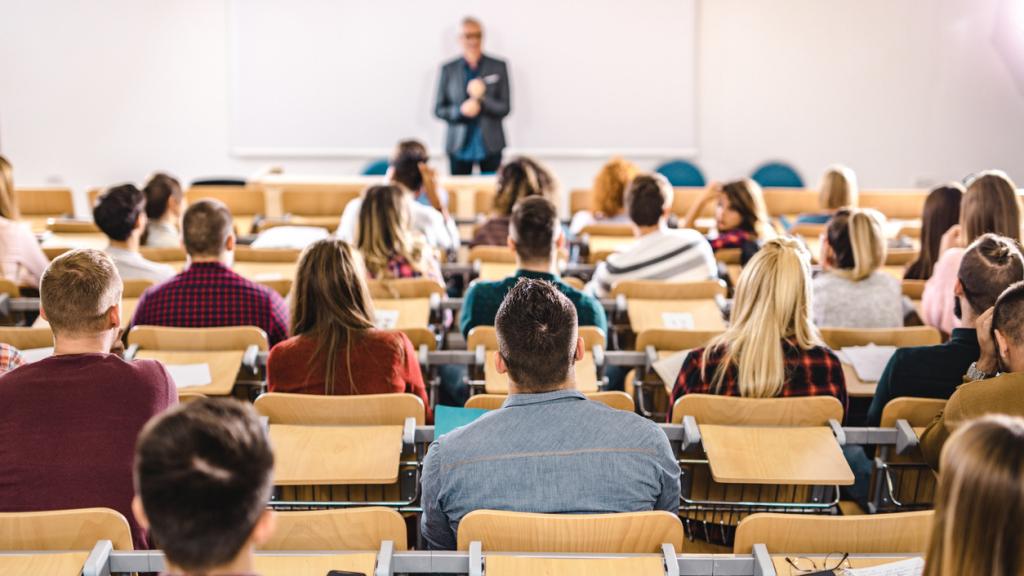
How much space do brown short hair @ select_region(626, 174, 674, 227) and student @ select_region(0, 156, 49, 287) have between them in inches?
112

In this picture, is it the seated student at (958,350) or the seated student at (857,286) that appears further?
the seated student at (857,286)

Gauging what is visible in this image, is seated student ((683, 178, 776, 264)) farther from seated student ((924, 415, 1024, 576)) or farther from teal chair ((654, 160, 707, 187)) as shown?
teal chair ((654, 160, 707, 187))

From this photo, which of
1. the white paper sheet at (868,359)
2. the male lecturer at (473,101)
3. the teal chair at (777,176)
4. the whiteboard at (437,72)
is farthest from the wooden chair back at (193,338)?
the teal chair at (777,176)

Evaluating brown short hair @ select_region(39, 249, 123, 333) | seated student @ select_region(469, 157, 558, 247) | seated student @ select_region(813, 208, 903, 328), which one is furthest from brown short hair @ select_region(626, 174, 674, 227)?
brown short hair @ select_region(39, 249, 123, 333)

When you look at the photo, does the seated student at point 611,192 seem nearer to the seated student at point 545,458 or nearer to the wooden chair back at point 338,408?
the wooden chair back at point 338,408

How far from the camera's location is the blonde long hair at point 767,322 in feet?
9.65

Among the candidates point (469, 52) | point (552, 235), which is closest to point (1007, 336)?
point (552, 235)

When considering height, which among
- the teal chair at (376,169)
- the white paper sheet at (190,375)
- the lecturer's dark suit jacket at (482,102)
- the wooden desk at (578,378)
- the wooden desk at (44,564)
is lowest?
the wooden desk at (44,564)

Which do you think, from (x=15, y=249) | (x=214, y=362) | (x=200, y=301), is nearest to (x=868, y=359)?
(x=214, y=362)

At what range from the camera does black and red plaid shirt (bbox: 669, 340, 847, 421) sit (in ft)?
9.76

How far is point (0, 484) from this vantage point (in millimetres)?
2275

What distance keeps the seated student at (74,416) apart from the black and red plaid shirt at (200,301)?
1.20 m

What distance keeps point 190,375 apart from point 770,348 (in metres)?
1.82

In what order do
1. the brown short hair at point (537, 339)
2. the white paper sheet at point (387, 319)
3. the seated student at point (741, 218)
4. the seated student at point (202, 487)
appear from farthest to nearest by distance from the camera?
the seated student at point (741, 218), the white paper sheet at point (387, 319), the brown short hair at point (537, 339), the seated student at point (202, 487)
